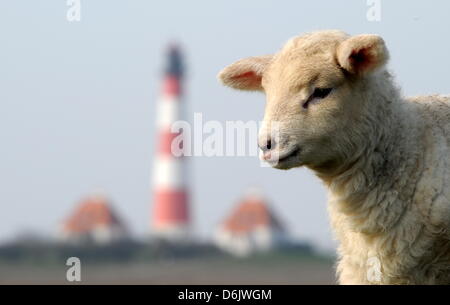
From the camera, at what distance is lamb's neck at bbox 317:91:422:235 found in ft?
25.2

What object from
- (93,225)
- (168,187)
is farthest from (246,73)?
(168,187)

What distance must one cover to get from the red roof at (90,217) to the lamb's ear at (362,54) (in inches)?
1095

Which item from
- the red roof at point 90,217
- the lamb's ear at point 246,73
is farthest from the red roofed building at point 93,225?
the lamb's ear at point 246,73

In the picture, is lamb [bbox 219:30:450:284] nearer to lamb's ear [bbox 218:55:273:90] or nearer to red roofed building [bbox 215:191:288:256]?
lamb's ear [bbox 218:55:273:90]

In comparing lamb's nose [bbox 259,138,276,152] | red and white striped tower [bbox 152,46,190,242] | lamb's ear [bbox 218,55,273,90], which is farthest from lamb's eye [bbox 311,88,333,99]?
red and white striped tower [bbox 152,46,190,242]

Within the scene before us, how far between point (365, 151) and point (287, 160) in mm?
658

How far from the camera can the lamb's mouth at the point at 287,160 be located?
725cm

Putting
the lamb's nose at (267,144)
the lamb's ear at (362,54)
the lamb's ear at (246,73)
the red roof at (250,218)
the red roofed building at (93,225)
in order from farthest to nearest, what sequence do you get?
1. the red roof at (250,218)
2. the red roofed building at (93,225)
3. the lamb's ear at (246,73)
4. the lamb's ear at (362,54)
5. the lamb's nose at (267,144)

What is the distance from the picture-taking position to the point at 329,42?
7.70 m

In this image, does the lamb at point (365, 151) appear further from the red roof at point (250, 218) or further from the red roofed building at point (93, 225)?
the red roof at point (250, 218)

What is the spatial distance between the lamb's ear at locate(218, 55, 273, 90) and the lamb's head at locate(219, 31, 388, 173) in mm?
393

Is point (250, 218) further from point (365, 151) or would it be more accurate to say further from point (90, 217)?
point (365, 151)

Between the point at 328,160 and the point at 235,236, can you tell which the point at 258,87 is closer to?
the point at 328,160
